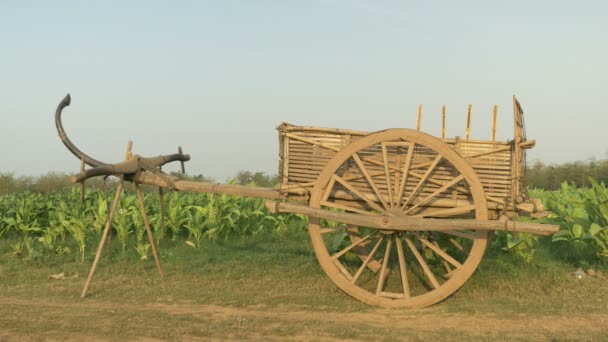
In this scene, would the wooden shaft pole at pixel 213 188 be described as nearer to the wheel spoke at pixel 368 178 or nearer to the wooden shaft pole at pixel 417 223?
the wooden shaft pole at pixel 417 223

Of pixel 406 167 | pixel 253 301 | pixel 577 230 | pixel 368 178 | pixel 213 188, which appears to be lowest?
pixel 253 301

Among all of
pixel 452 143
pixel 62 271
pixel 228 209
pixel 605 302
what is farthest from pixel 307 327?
pixel 228 209

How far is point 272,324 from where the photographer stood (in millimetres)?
5016

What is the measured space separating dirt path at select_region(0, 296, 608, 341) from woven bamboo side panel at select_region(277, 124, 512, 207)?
127 centimetres

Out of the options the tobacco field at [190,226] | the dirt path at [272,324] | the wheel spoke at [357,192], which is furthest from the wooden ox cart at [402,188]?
the tobacco field at [190,226]

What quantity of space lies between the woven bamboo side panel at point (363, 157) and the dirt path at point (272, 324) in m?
1.27

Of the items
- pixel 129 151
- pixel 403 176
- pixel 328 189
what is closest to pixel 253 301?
pixel 328 189

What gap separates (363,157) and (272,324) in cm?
201

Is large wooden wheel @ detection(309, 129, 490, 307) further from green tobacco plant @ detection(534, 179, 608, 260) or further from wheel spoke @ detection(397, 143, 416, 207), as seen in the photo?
green tobacco plant @ detection(534, 179, 608, 260)

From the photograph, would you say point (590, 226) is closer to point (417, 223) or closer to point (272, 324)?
point (417, 223)

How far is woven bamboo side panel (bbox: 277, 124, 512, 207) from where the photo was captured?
556 centimetres

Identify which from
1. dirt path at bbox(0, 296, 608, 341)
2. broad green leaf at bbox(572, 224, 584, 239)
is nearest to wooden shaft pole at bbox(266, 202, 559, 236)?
dirt path at bbox(0, 296, 608, 341)

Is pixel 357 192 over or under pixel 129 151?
under

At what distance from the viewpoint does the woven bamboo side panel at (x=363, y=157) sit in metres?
5.56
